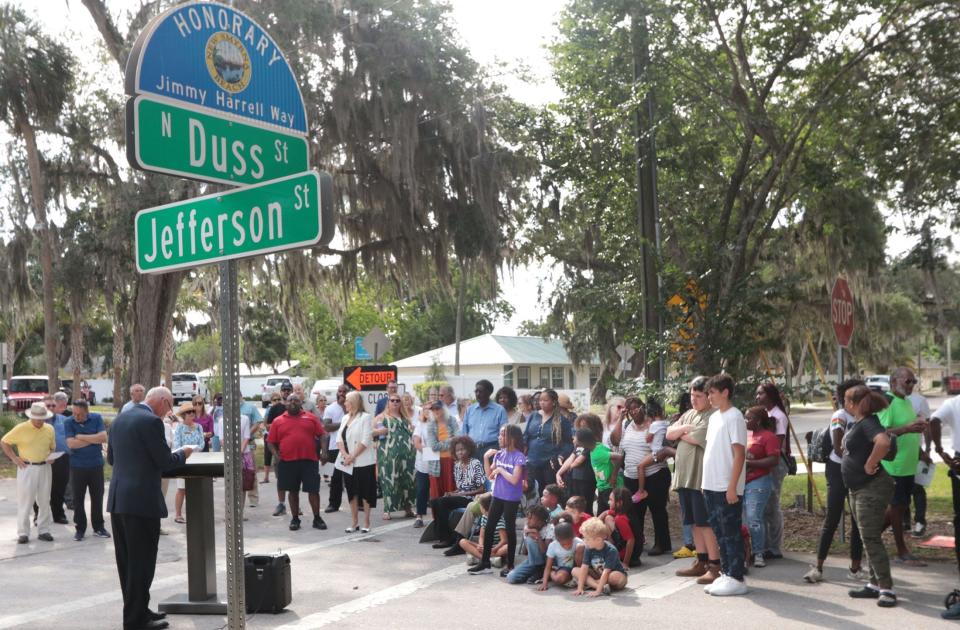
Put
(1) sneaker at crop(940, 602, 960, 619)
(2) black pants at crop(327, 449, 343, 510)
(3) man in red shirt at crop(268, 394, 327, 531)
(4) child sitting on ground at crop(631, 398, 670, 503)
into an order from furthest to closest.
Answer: (2) black pants at crop(327, 449, 343, 510), (3) man in red shirt at crop(268, 394, 327, 531), (4) child sitting on ground at crop(631, 398, 670, 503), (1) sneaker at crop(940, 602, 960, 619)

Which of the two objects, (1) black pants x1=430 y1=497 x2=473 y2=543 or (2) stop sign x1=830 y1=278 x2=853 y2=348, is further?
(1) black pants x1=430 y1=497 x2=473 y2=543

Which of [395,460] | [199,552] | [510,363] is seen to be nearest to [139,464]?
[199,552]

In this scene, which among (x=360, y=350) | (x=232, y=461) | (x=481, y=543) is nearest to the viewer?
(x=232, y=461)

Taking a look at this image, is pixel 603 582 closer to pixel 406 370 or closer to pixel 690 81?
pixel 690 81

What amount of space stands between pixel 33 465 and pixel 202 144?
938cm

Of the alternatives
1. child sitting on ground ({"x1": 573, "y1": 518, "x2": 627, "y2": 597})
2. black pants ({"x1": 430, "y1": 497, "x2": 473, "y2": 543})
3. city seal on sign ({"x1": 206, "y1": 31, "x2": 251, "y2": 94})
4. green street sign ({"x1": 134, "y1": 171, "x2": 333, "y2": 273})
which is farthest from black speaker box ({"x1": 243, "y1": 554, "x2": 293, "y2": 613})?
city seal on sign ({"x1": 206, "y1": 31, "x2": 251, "y2": 94})

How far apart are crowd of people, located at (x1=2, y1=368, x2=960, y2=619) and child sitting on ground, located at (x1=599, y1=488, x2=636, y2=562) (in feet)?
0.04

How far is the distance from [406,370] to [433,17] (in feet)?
135

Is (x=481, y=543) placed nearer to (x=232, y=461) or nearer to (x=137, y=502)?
(x=137, y=502)

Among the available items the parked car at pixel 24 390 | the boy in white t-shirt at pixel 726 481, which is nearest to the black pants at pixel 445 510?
the boy in white t-shirt at pixel 726 481

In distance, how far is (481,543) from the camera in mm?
9719

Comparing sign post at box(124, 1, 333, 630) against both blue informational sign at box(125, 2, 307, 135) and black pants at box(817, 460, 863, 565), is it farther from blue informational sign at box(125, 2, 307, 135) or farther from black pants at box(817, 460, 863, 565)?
black pants at box(817, 460, 863, 565)

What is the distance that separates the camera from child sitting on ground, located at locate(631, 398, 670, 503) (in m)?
10.2

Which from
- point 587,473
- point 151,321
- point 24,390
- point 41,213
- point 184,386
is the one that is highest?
point 41,213
